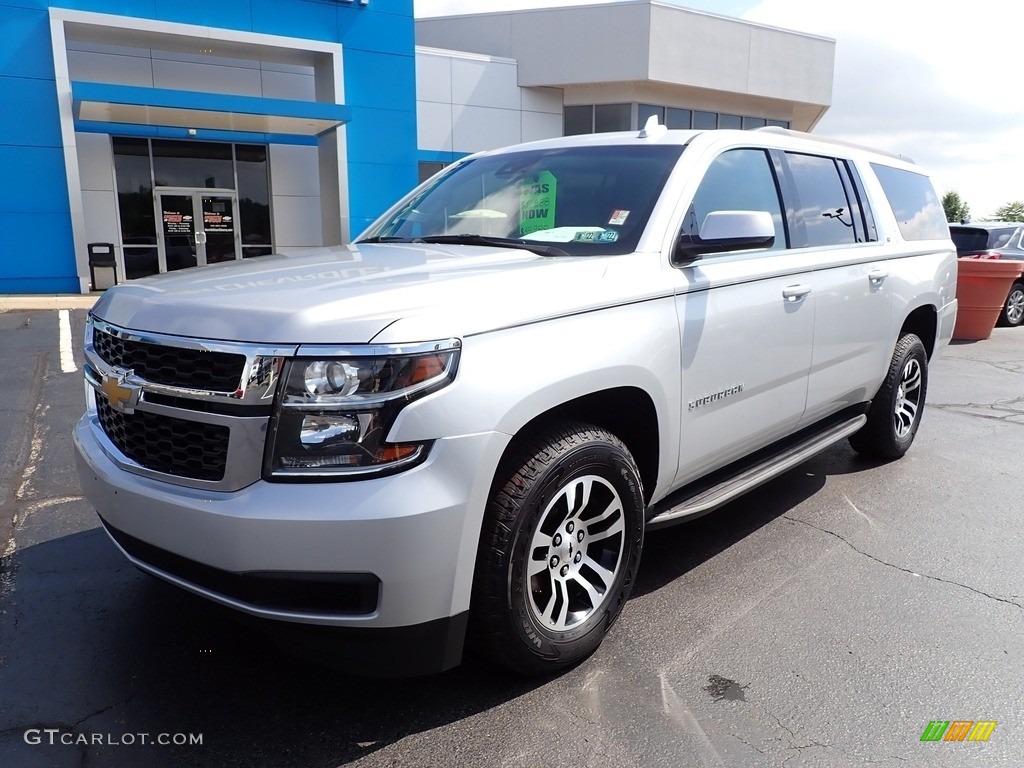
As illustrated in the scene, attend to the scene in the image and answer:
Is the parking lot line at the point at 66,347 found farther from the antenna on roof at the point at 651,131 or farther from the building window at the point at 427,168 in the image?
the building window at the point at 427,168

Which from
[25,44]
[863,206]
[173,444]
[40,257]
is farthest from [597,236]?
[25,44]

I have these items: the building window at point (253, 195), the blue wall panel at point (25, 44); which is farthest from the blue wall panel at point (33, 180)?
the building window at point (253, 195)

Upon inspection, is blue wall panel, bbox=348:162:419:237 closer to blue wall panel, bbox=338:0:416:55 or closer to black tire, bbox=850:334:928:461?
blue wall panel, bbox=338:0:416:55

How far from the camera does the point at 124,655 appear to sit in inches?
118

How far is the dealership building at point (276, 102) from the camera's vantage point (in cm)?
1617

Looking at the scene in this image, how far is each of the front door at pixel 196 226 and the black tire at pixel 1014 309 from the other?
1629 centimetres

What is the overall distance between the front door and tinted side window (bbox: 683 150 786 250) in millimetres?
16849

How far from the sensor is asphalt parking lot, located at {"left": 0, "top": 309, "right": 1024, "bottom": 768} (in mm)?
2500

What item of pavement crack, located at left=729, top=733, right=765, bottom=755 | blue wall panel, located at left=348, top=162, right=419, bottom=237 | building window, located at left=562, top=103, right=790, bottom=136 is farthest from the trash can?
pavement crack, located at left=729, top=733, right=765, bottom=755

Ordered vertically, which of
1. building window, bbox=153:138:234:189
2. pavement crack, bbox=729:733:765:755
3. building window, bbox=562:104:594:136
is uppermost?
building window, bbox=562:104:594:136

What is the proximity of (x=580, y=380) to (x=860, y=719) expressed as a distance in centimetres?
147

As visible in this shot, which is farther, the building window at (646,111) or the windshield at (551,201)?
the building window at (646,111)

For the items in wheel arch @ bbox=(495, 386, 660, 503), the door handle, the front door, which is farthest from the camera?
the front door

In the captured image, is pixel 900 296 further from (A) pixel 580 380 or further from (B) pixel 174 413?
(B) pixel 174 413
